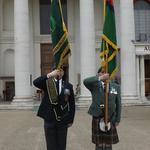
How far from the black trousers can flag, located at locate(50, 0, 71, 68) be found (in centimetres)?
118

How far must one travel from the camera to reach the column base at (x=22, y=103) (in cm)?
4091


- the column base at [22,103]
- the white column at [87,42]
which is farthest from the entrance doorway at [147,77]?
the column base at [22,103]

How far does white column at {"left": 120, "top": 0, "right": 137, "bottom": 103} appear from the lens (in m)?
42.8

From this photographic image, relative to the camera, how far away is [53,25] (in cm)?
948

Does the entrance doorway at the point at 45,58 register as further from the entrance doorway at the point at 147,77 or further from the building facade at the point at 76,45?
the entrance doorway at the point at 147,77

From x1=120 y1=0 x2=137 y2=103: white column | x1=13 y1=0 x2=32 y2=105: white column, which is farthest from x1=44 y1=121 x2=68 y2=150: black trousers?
x1=120 y1=0 x2=137 y2=103: white column

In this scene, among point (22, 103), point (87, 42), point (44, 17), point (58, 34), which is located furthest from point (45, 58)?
point (58, 34)

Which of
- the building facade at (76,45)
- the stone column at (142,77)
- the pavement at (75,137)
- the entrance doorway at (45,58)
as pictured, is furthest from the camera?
the entrance doorway at (45,58)

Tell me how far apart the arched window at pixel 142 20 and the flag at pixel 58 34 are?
125ft

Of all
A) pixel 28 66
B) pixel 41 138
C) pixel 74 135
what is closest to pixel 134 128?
pixel 74 135

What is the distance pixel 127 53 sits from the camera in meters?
43.2

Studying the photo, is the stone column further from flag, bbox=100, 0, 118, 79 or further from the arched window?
flag, bbox=100, 0, 118, 79

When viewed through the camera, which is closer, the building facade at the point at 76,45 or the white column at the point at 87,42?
the building facade at the point at 76,45

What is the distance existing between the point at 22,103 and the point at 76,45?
1086 centimetres
